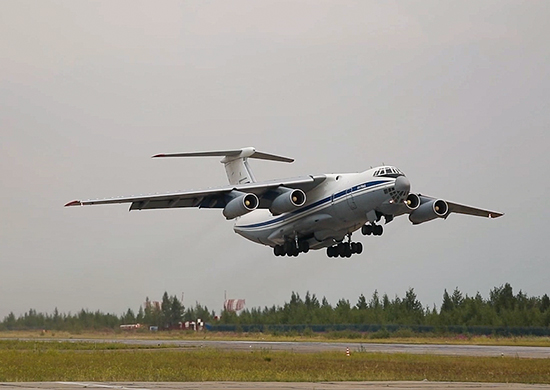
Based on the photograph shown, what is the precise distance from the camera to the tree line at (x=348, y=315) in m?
39.3

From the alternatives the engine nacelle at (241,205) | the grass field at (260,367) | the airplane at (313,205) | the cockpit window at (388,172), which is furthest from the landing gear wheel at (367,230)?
the grass field at (260,367)

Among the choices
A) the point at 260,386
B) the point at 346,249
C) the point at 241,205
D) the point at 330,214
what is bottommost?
the point at 260,386

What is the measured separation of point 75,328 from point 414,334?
1495 cm

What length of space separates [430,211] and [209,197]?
7523mm

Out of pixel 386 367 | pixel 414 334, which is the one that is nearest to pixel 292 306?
pixel 414 334

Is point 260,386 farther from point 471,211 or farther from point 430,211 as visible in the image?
point 471,211

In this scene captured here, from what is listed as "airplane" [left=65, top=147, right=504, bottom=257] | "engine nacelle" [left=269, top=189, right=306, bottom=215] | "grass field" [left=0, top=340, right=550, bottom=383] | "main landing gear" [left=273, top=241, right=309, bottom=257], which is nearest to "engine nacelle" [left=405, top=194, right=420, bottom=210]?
"airplane" [left=65, top=147, right=504, bottom=257]

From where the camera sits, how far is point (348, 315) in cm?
4572

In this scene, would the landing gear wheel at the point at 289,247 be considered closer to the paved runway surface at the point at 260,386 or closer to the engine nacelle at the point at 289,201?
the engine nacelle at the point at 289,201

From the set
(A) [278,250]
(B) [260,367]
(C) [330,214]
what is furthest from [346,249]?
(B) [260,367]

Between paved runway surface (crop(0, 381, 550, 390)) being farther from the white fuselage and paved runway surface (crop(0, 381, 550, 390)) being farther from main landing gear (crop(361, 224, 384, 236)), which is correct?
main landing gear (crop(361, 224, 384, 236))

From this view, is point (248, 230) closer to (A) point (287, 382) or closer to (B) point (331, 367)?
(B) point (331, 367)

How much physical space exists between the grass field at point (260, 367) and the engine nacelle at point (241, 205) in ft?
14.6

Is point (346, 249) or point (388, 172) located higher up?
point (388, 172)
